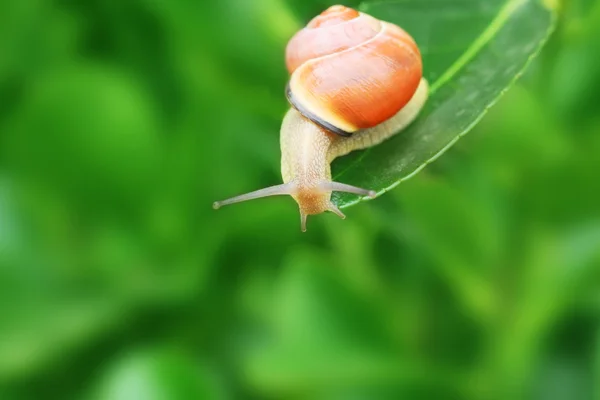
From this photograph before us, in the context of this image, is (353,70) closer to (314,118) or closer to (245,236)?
(314,118)

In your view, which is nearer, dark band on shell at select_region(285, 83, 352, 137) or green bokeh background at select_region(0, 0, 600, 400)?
dark band on shell at select_region(285, 83, 352, 137)

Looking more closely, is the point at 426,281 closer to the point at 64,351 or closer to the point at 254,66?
the point at 254,66

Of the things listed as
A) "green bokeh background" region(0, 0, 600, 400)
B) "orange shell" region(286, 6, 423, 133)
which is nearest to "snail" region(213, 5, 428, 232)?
"orange shell" region(286, 6, 423, 133)

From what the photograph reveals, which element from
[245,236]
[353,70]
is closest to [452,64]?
[353,70]

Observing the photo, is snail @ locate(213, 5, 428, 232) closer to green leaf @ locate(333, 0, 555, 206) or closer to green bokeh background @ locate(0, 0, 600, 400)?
green leaf @ locate(333, 0, 555, 206)

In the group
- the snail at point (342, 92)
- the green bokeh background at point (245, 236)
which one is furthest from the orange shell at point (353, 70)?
the green bokeh background at point (245, 236)
